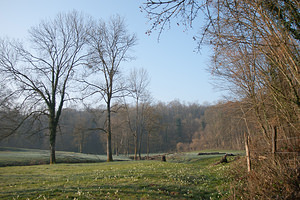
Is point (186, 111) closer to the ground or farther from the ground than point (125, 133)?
farther from the ground

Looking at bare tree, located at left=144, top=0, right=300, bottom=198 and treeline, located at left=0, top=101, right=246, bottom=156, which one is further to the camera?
treeline, located at left=0, top=101, right=246, bottom=156

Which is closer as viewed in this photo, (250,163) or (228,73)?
(250,163)

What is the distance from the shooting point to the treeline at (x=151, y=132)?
135 ft

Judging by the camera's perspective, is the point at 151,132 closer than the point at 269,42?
No

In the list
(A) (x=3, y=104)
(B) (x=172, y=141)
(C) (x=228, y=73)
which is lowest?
(B) (x=172, y=141)

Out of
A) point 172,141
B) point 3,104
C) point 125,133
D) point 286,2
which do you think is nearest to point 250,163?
point 286,2

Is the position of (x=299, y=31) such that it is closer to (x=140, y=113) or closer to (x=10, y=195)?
(x=10, y=195)

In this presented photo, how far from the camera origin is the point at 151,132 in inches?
1825

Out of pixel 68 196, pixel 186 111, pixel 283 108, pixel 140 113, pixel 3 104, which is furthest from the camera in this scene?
pixel 186 111

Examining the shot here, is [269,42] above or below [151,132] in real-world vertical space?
above

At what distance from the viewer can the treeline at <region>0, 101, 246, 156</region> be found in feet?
135

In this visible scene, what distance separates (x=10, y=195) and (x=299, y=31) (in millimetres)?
11828

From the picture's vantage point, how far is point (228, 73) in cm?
1563

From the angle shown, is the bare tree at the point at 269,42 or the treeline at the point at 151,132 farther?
the treeline at the point at 151,132
